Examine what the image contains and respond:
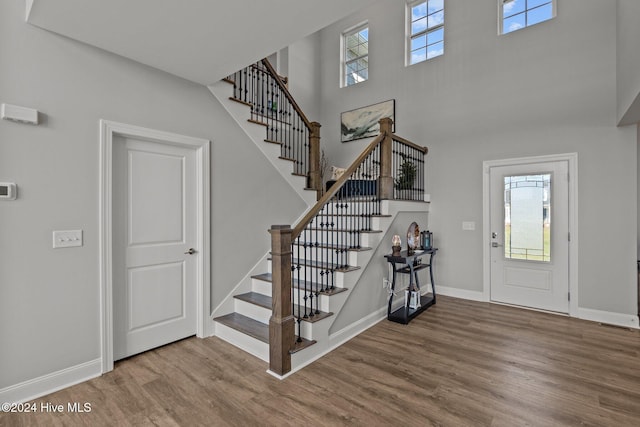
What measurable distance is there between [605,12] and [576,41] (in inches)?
14.1

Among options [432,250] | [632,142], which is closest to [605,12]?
[632,142]

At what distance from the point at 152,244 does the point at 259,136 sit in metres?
1.75

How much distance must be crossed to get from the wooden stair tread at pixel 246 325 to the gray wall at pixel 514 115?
3.09 m

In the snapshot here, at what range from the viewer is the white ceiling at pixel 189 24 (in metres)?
2.00

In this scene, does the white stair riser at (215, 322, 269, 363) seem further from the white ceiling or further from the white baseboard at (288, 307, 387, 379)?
the white ceiling

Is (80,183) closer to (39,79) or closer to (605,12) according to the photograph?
(39,79)

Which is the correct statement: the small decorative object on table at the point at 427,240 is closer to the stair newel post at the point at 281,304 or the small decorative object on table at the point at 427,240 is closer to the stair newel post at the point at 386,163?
the stair newel post at the point at 386,163

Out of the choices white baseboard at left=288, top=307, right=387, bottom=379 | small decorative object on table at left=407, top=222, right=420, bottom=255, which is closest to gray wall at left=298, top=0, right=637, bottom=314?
small decorative object on table at left=407, top=222, right=420, bottom=255

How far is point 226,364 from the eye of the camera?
2.73m

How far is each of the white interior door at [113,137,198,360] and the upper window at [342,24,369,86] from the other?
13.5ft

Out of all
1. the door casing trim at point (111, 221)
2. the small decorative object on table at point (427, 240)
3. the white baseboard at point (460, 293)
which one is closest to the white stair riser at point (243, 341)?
A: the door casing trim at point (111, 221)

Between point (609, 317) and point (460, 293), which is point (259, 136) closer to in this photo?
point (460, 293)

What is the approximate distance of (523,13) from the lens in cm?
429

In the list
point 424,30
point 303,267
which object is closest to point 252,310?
point 303,267
